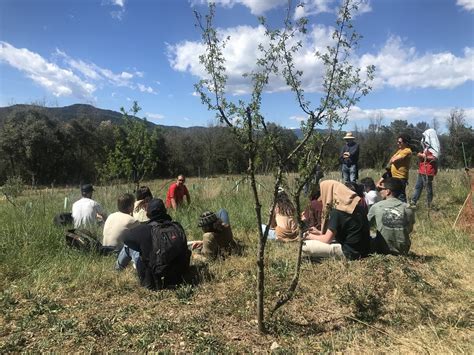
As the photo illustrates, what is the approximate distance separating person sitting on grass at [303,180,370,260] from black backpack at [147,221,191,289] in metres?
1.52

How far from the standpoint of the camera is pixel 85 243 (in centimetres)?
525

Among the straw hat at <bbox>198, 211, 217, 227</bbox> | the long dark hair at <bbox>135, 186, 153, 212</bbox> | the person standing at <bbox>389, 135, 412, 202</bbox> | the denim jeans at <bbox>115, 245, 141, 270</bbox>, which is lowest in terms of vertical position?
the denim jeans at <bbox>115, 245, 141, 270</bbox>

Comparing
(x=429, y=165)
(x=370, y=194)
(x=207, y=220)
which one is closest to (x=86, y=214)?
(x=207, y=220)

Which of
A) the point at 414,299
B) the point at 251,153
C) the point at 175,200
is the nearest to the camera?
the point at 251,153

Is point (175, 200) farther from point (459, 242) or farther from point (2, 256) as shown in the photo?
point (459, 242)

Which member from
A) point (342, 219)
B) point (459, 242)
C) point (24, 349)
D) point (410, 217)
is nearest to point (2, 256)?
point (24, 349)

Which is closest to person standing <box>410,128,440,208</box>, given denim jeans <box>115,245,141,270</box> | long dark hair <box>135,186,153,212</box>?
long dark hair <box>135,186,153,212</box>

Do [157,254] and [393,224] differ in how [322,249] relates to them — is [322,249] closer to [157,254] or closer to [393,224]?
[393,224]

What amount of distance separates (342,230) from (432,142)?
4000mm

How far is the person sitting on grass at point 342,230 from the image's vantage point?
4.79 meters

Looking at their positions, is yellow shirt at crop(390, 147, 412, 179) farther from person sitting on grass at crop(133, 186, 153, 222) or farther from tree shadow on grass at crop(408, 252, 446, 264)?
person sitting on grass at crop(133, 186, 153, 222)

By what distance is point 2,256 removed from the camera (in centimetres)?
479

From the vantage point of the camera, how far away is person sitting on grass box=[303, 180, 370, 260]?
4.79m

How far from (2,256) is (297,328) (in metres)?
3.64
